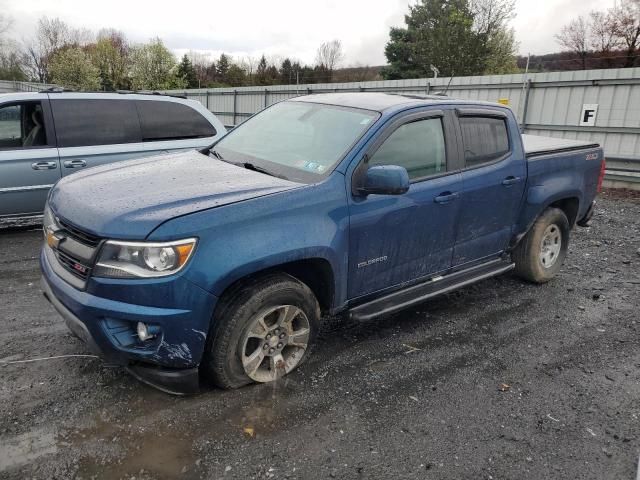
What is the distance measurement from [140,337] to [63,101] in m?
4.59

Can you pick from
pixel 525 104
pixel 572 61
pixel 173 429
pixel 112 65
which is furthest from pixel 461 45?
pixel 112 65

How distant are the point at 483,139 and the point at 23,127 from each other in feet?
17.3

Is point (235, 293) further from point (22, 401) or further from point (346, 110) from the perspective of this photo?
point (346, 110)

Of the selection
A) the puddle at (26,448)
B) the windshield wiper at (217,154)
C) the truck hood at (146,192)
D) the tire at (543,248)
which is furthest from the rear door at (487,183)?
the puddle at (26,448)

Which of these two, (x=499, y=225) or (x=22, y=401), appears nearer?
(x=22, y=401)

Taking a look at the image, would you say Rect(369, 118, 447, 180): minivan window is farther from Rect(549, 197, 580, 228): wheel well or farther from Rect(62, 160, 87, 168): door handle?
Rect(62, 160, 87, 168): door handle

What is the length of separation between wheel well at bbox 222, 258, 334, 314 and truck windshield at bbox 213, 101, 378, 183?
0.54 meters

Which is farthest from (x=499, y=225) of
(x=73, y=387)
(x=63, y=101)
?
(x=63, y=101)

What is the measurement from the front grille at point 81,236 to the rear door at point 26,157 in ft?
10.9

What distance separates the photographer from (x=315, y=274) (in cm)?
330

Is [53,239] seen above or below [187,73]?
below

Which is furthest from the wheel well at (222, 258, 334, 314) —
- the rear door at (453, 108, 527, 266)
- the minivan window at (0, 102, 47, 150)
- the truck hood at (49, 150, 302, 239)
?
the minivan window at (0, 102, 47, 150)

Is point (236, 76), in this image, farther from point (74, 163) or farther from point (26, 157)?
point (26, 157)

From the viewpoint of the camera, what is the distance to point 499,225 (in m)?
4.50
